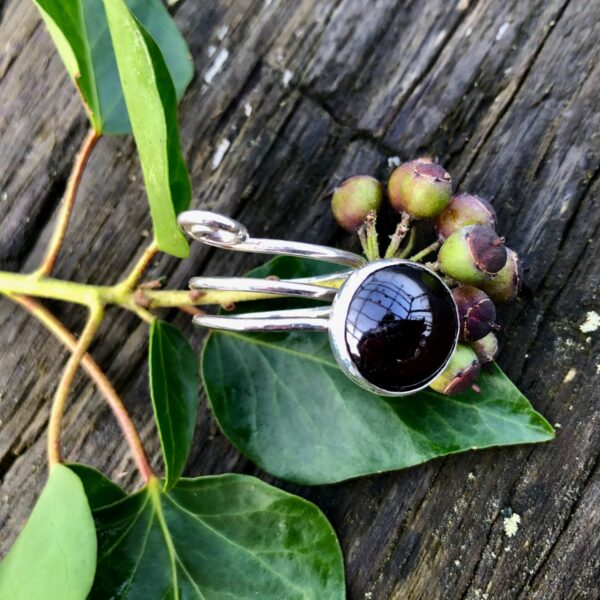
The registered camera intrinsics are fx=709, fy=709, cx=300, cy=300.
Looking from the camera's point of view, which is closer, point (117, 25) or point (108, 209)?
point (117, 25)

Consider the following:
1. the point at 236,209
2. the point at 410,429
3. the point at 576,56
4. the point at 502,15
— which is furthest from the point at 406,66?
the point at 410,429

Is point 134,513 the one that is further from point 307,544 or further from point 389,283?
point 389,283

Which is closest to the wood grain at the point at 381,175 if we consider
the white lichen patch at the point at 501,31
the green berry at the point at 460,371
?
the white lichen patch at the point at 501,31

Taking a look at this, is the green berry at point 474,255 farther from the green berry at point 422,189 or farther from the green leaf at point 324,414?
the green leaf at point 324,414

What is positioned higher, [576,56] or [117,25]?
[576,56]

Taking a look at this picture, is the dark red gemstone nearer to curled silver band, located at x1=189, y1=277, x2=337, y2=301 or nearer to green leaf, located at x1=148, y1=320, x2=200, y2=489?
curled silver band, located at x1=189, y1=277, x2=337, y2=301

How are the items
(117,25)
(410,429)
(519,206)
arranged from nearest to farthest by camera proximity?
1. (117,25)
2. (410,429)
3. (519,206)
